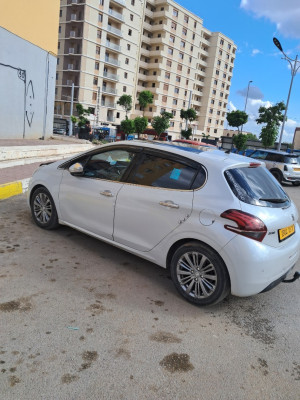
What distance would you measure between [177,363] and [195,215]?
1330 millimetres

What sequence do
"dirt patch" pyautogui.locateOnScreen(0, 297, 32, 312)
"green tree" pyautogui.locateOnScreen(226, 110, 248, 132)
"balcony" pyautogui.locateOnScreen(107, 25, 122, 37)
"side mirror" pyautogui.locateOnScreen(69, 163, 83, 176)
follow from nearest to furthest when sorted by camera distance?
"dirt patch" pyautogui.locateOnScreen(0, 297, 32, 312) → "side mirror" pyautogui.locateOnScreen(69, 163, 83, 176) → "green tree" pyautogui.locateOnScreen(226, 110, 248, 132) → "balcony" pyautogui.locateOnScreen(107, 25, 122, 37)

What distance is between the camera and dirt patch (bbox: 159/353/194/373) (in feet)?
7.70

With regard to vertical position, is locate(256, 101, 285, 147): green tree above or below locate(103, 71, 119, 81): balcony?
below

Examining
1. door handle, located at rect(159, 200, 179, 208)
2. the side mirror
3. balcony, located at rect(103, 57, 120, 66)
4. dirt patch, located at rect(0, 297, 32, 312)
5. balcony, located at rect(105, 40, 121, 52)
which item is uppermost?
balcony, located at rect(105, 40, 121, 52)

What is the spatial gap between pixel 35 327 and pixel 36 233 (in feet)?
7.35

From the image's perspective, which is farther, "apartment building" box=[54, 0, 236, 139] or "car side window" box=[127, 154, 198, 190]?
"apartment building" box=[54, 0, 236, 139]

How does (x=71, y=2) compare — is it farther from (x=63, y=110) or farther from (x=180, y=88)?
(x=180, y=88)

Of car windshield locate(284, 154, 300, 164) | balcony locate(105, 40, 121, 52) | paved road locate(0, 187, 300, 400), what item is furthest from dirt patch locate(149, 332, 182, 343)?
balcony locate(105, 40, 121, 52)

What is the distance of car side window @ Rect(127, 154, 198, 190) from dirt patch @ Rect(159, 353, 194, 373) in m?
1.58

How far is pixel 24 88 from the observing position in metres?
13.3

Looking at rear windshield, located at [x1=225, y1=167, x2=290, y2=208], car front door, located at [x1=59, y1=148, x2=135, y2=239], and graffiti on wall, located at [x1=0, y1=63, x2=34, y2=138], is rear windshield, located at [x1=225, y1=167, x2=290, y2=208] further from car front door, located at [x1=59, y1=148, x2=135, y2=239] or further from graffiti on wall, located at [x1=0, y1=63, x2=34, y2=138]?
graffiti on wall, located at [x1=0, y1=63, x2=34, y2=138]

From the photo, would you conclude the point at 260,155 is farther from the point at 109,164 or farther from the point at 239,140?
the point at 239,140

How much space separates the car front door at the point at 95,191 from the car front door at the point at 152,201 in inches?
6.3

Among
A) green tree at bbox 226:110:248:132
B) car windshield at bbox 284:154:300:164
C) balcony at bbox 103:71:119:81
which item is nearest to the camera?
car windshield at bbox 284:154:300:164
